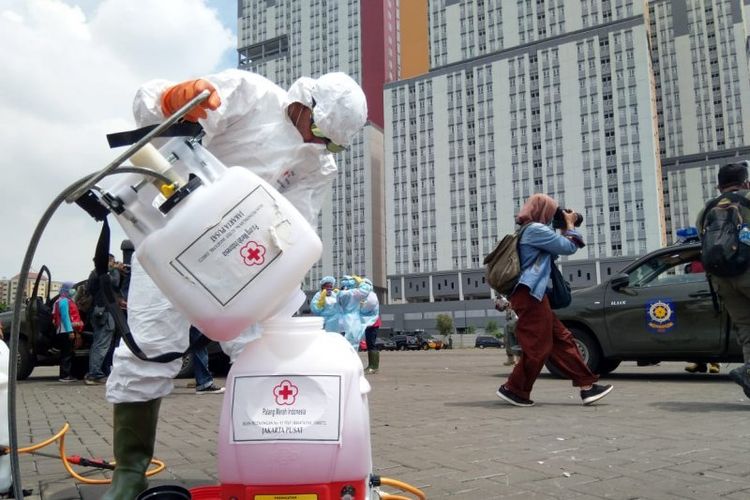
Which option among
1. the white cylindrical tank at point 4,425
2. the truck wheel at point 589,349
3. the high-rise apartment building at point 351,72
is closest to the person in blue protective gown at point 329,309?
the truck wheel at point 589,349

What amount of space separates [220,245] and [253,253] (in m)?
0.09

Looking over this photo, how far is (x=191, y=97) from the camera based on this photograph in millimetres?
1896

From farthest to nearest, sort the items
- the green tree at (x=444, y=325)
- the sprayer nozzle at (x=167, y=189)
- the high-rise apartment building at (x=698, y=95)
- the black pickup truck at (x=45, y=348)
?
1. the high-rise apartment building at (x=698, y=95)
2. the green tree at (x=444, y=325)
3. the black pickup truck at (x=45, y=348)
4. the sprayer nozzle at (x=167, y=189)

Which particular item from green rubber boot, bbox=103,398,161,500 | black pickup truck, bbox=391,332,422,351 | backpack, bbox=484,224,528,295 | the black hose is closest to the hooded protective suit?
backpack, bbox=484,224,528,295

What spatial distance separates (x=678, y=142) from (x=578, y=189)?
1400 inches

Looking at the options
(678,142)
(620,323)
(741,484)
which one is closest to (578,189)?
(678,142)

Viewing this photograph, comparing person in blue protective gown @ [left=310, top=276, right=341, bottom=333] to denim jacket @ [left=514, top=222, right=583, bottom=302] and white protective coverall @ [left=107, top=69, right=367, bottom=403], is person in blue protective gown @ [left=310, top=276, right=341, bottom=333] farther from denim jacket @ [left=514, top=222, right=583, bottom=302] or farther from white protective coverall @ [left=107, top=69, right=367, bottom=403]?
white protective coverall @ [left=107, top=69, right=367, bottom=403]

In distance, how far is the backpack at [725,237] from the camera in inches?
184

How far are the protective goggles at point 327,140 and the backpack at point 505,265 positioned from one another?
3.05 meters

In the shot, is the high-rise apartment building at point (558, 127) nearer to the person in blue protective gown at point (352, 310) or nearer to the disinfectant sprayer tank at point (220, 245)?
the person in blue protective gown at point (352, 310)

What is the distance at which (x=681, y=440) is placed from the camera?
346 centimetres

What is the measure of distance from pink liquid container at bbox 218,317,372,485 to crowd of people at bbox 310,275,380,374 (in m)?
9.30

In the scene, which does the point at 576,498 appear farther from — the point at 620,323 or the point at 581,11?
the point at 581,11

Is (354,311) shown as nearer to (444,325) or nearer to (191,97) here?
(191,97)
